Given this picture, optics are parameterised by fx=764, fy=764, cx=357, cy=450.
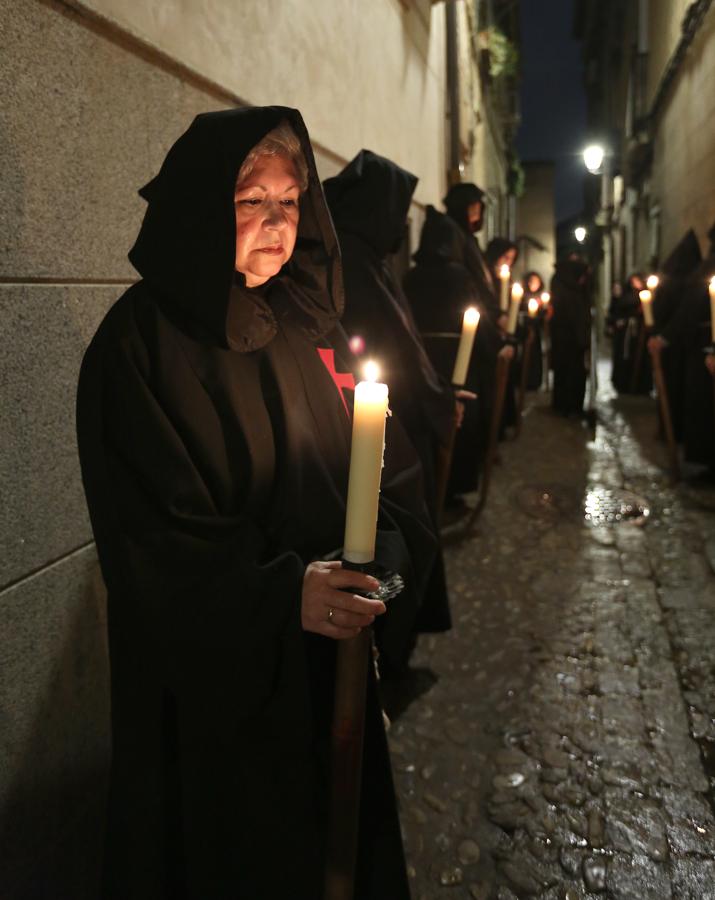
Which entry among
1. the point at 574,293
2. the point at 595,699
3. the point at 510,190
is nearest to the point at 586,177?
the point at 510,190

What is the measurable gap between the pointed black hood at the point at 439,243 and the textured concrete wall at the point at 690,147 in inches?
201

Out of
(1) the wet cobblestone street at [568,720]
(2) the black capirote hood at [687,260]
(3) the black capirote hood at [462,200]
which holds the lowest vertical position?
(1) the wet cobblestone street at [568,720]

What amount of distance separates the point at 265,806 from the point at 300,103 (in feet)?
13.0

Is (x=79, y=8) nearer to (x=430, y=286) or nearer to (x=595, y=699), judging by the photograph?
(x=595, y=699)

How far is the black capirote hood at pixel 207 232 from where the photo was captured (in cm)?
160

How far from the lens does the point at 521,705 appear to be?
3.49 m

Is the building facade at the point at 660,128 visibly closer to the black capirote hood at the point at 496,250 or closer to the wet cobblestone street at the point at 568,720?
the black capirote hood at the point at 496,250

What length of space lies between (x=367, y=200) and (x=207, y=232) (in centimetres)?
237

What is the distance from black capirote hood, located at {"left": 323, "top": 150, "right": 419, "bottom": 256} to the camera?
382 cm

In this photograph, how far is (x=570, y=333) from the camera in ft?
36.7

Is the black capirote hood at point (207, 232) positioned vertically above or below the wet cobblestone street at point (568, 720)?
above

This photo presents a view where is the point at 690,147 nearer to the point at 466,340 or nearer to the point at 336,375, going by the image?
the point at 466,340

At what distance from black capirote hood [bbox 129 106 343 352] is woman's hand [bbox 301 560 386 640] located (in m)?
0.54

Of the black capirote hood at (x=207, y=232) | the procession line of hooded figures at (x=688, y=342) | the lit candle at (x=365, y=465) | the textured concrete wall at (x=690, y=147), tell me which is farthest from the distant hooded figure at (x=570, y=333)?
the lit candle at (x=365, y=465)
